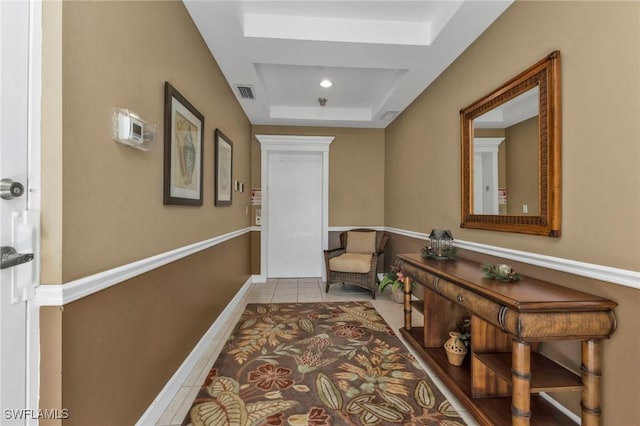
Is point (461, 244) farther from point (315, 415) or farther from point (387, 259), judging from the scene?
point (387, 259)

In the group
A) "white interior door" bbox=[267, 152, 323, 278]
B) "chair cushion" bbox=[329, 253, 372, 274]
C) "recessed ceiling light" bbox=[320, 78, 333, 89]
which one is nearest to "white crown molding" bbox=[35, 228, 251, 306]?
"chair cushion" bbox=[329, 253, 372, 274]

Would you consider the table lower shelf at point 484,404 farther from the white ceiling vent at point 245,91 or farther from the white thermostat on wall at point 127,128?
the white ceiling vent at point 245,91

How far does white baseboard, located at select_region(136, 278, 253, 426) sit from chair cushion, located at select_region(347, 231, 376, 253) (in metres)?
1.73

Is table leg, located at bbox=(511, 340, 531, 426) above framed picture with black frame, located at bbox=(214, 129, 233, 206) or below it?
below

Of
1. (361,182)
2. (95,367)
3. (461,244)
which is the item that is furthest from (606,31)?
(361,182)

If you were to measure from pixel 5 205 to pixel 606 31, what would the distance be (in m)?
2.46

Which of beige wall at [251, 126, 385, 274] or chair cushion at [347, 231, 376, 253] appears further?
beige wall at [251, 126, 385, 274]

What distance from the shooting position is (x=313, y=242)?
15.1ft

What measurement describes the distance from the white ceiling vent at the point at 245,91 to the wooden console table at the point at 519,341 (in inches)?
102

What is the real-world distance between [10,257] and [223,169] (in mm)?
2002

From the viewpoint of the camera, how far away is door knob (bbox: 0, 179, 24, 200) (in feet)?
2.76

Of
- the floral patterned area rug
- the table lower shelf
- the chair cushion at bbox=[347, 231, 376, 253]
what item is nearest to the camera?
the table lower shelf

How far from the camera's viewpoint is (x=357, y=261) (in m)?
3.70

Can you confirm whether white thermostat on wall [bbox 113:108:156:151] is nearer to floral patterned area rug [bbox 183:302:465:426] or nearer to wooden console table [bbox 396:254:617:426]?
floral patterned area rug [bbox 183:302:465:426]
